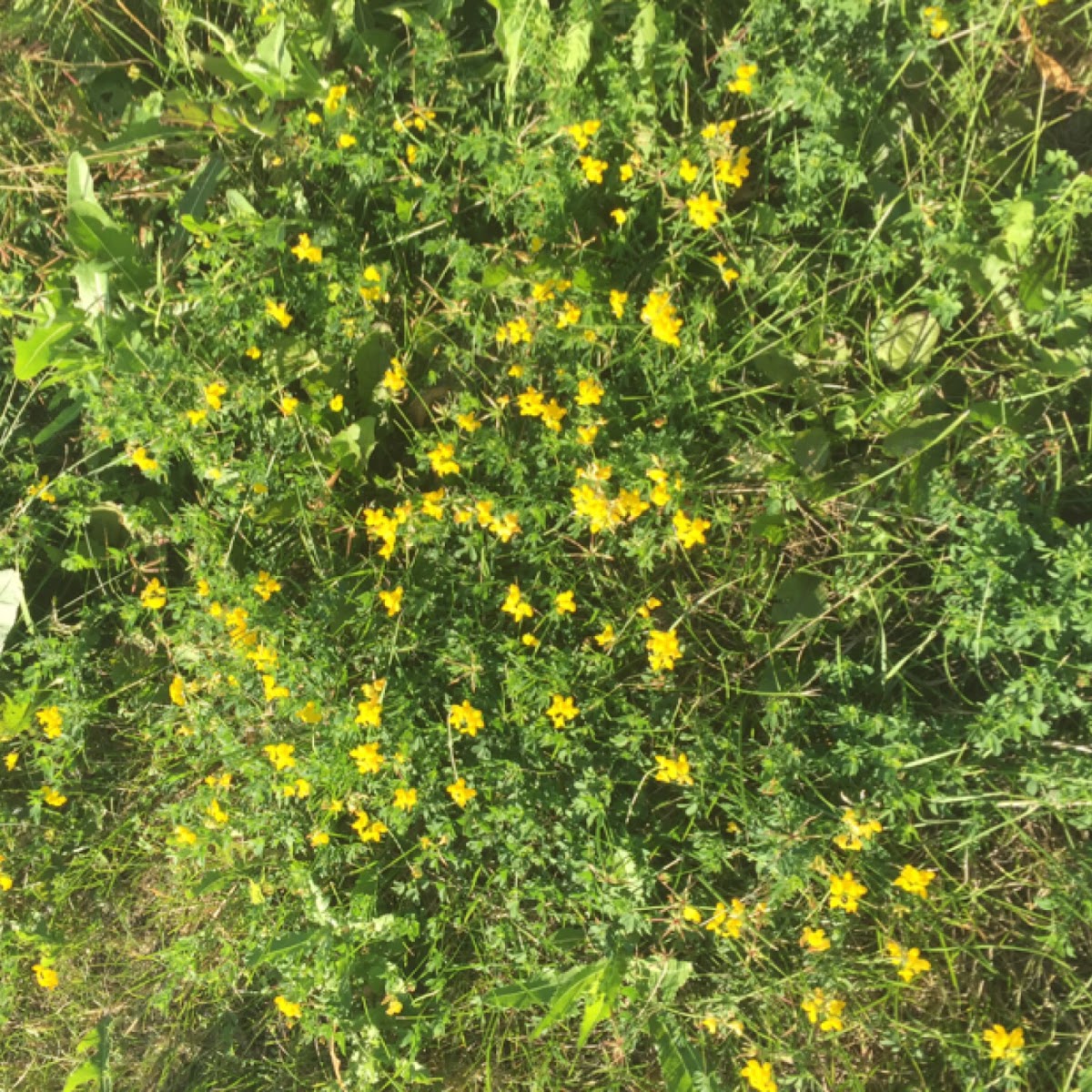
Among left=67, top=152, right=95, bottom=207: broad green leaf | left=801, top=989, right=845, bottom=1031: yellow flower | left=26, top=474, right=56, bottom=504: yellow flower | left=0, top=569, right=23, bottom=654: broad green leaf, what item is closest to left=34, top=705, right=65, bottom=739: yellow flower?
left=0, top=569, right=23, bottom=654: broad green leaf

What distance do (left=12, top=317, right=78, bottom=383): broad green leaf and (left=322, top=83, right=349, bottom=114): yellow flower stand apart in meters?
1.15

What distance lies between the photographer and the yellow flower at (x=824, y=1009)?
255 cm

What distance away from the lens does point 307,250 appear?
9.11ft

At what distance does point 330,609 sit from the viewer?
283cm

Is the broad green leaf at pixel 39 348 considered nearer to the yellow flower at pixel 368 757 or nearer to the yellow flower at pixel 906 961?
the yellow flower at pixel 368 757

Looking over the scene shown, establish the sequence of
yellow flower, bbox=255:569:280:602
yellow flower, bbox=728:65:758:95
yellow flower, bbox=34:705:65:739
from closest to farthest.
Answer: yellow flower, bbox=728:65:758:95 < yellow flower, bbox=255:569:280:602 < yellow flower, bbox=34:705:65:739

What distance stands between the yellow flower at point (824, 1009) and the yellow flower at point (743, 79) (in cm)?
274

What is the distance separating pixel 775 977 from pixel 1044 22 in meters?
3.32

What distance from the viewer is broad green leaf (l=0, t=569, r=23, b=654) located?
127 inches

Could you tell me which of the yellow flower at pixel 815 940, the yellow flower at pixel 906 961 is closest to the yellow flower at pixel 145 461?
the yellow flower at pixel 815 940

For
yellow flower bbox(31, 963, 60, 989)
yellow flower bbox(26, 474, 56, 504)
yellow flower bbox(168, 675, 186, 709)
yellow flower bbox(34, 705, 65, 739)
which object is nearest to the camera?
yellow flower bbox(168, 675, 186, 709)

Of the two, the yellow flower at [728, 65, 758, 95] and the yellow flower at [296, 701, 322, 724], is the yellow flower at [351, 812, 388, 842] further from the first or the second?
the yellow flower at [728, 65, 758, 95]

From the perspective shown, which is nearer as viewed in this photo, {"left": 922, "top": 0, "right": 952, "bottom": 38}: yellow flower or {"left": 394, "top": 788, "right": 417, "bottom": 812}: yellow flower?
{"left": 922, "top": 0, "right": 952, "bottom": 38}: yellow flower

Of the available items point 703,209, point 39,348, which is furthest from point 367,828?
point 703,209
